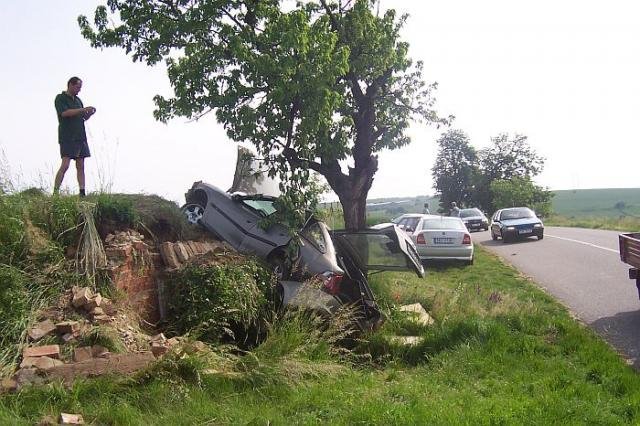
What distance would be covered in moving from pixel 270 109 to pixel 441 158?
59.9m

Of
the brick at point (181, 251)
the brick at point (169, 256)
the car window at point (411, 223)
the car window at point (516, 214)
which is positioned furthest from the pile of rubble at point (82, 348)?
Answer: the car window at point (516, 214)

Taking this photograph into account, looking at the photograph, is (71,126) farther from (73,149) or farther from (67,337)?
(67,337)

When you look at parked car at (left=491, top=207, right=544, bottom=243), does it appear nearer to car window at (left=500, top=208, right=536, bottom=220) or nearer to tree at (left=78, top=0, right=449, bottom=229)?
car window at (left=500, top=208, right=536, bottom=220)

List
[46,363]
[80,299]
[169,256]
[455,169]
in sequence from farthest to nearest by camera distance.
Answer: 1. [455,169]
2. [169,256]
3. [80,299]
4. [46,363]

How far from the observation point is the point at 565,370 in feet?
20.1

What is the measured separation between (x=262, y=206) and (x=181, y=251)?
6.22ft

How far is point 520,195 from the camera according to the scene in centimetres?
5675

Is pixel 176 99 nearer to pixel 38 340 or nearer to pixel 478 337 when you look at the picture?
pixel 38 340

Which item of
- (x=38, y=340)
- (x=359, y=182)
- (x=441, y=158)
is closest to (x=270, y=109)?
(x=359, y=182)

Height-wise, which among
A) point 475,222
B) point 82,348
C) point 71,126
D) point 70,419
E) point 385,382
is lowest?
point 385,382

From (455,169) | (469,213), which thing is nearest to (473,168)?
(455,169)

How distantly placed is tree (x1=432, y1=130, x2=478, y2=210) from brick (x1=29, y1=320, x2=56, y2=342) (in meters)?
61.5

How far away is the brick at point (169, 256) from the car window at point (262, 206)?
1600 millimetres

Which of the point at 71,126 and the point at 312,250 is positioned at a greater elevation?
the point at 71,126
